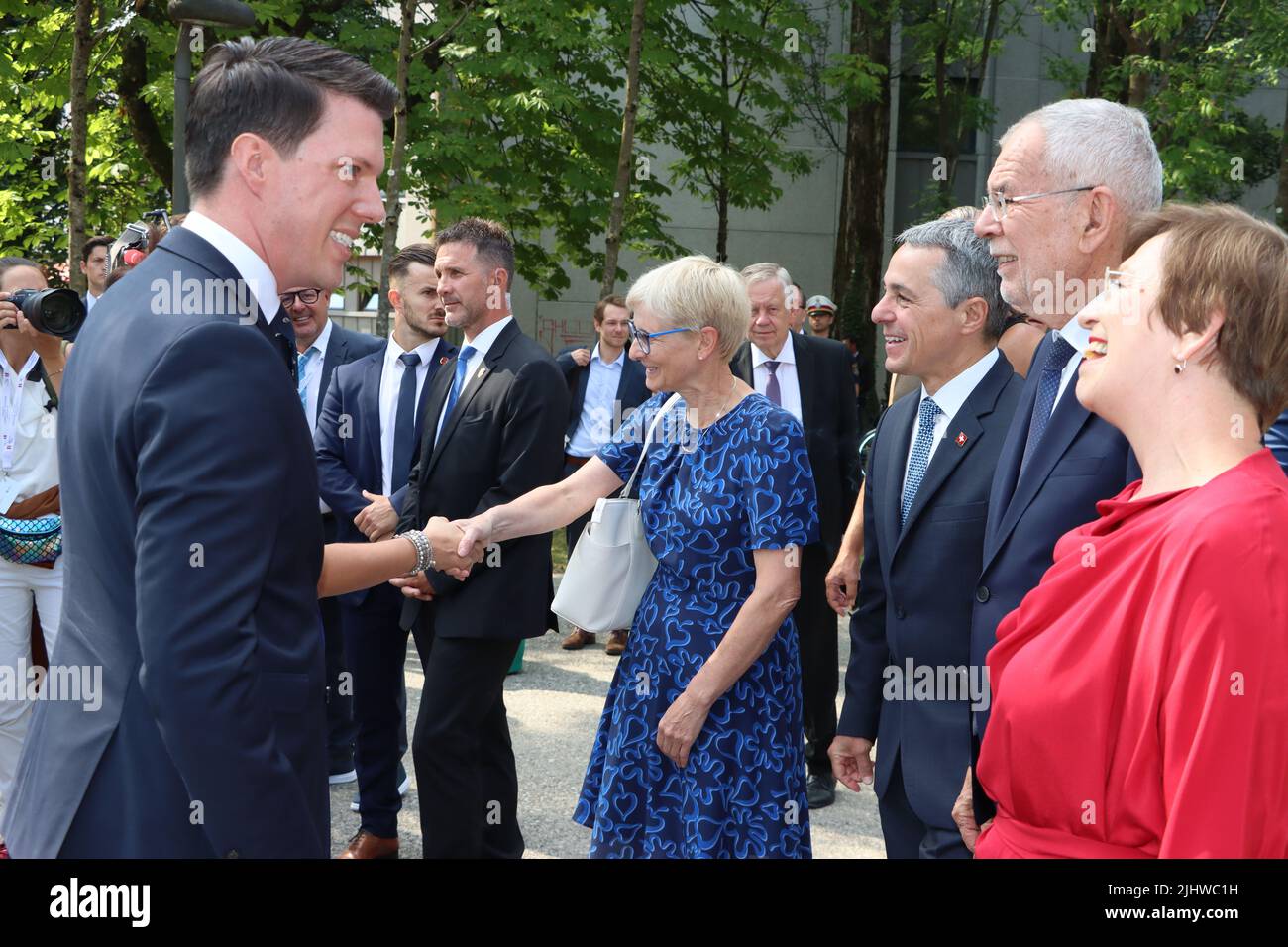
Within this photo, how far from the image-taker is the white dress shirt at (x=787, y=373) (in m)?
6.90

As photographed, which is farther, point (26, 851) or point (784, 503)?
point (784, 503)

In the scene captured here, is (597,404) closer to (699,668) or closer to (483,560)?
(483,560)

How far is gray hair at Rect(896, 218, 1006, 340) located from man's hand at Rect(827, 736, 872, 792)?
4.03ft

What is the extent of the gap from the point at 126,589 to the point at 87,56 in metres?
8.74

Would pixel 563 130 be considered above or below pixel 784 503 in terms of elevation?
above

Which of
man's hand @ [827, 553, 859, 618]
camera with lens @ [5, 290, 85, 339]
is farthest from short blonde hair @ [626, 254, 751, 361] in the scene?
camera with lens @ [5, 290, 85, 339]

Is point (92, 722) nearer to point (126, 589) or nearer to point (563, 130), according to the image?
point (126, 589)

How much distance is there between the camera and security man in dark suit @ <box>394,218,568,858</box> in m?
4.81

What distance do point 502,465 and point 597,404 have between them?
18.2 ft

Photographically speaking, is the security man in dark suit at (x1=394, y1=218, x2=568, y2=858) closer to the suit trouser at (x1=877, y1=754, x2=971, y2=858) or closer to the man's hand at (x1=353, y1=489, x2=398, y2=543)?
the man's hand at (x1=353, y1=489, x2=398, y2=543)

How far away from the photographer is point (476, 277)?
5293 millimetres

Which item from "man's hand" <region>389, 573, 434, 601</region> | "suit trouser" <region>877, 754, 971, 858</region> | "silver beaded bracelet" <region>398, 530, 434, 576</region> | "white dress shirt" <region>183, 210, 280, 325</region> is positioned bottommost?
"suit trouser" <region>877, 754, 971, 858</region>
